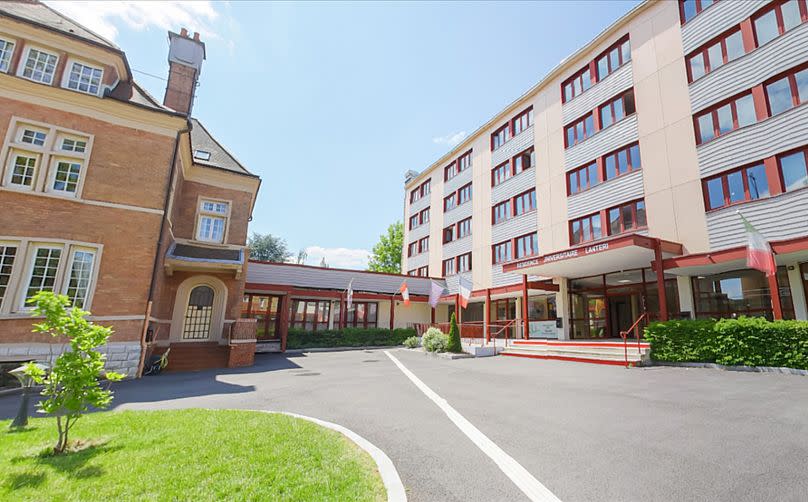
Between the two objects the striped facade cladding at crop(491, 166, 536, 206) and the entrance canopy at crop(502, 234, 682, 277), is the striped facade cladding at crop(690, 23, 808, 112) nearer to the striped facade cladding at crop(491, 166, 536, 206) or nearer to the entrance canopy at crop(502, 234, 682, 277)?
the entrance canopy at crop(502, 234, 682, 277)

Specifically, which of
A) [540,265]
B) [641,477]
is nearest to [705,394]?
[641,477]

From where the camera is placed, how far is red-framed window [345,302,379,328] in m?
26.8

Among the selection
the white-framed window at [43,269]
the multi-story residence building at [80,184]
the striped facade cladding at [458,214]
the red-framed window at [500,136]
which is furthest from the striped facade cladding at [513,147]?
the white-framed window at [43,269]

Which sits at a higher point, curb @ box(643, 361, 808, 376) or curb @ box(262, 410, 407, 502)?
curb @ box(643, 361, 808, 376)

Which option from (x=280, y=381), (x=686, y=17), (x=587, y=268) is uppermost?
(x=686, y=17)

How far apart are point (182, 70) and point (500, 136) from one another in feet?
68.4

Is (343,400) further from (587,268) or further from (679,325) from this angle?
(587,268)

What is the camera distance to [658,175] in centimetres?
1627

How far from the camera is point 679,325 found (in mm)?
12055

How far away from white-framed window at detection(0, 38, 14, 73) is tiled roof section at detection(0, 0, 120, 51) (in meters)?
0.93

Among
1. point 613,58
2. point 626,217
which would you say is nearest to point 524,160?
point 613,58

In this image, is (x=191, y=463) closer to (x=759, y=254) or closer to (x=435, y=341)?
(x=435, y=341)

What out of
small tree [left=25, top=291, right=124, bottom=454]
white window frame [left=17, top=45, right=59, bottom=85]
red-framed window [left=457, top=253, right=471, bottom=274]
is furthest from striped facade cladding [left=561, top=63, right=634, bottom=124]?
white window frame [left=17, top=45, right=59, bottom=85]

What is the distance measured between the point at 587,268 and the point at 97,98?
827 inches
